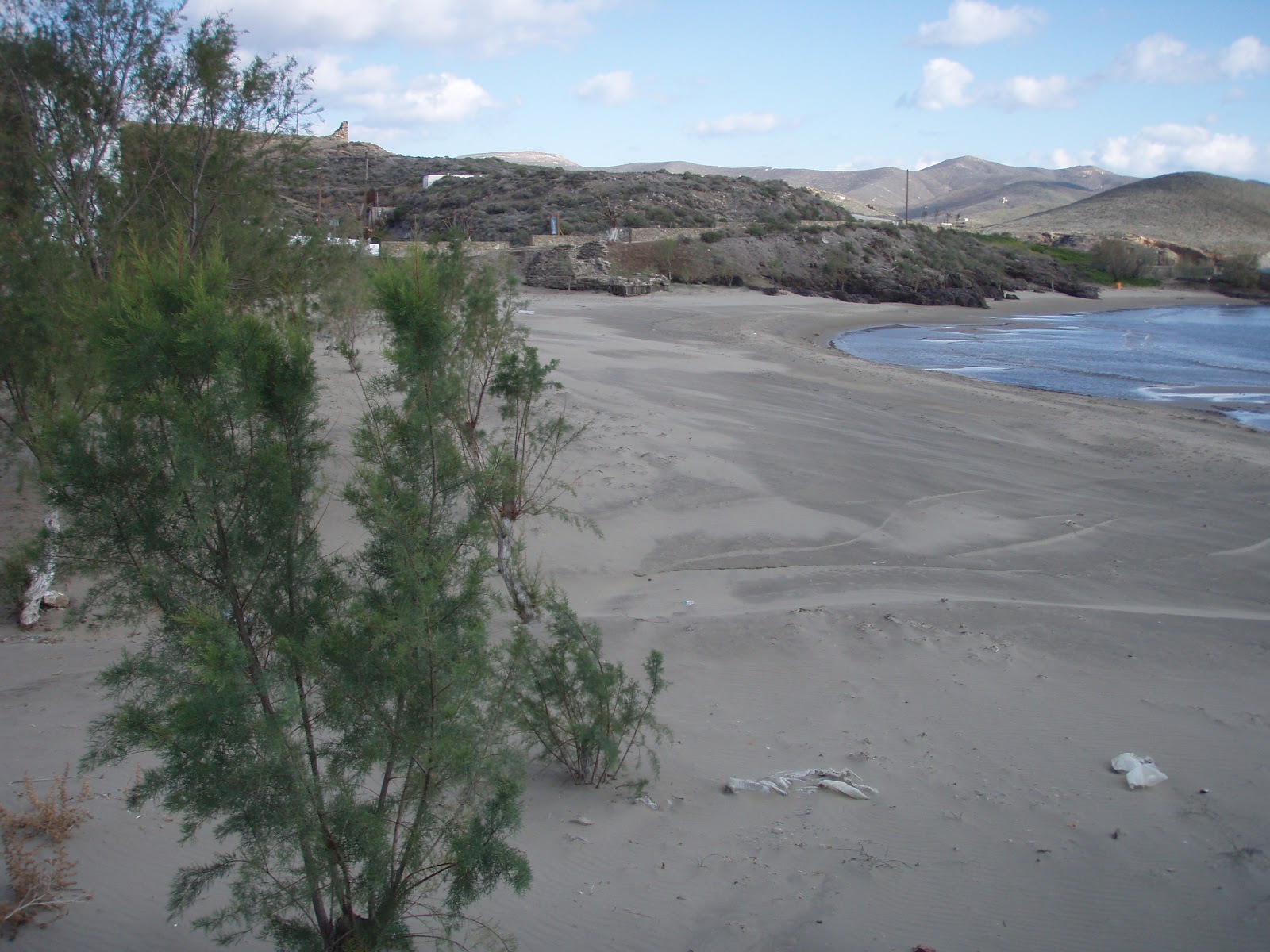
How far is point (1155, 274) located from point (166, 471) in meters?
87.3

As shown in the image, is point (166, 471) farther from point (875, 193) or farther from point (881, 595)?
point (875, 193)

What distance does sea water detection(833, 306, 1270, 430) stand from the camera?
26.3 meters

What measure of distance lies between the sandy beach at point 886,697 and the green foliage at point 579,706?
0.76 ft

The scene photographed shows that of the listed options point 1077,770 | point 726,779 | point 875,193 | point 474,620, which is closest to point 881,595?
point 1077,770

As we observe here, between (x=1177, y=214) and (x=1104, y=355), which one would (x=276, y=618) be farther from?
(x=1177, y=214)

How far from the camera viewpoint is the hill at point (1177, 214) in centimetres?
9675

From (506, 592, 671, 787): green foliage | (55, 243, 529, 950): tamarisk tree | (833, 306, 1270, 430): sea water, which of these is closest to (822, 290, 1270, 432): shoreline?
(833, 306, 1270, 430): sea water

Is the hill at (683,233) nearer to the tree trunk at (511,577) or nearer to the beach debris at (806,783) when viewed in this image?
the tree trunk at (511,577)

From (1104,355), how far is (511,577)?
3241 centimetres

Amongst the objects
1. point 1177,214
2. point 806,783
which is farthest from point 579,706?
point 1177,214

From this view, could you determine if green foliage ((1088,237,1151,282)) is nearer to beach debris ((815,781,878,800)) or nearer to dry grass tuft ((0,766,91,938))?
beach debris ((815,781,878,800))

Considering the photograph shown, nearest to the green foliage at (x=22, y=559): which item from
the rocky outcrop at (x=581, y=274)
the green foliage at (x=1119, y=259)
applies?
the rocky outcrop at (x=581, y=274)

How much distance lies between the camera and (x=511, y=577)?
347 inches

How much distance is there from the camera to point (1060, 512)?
1308 centimetres
